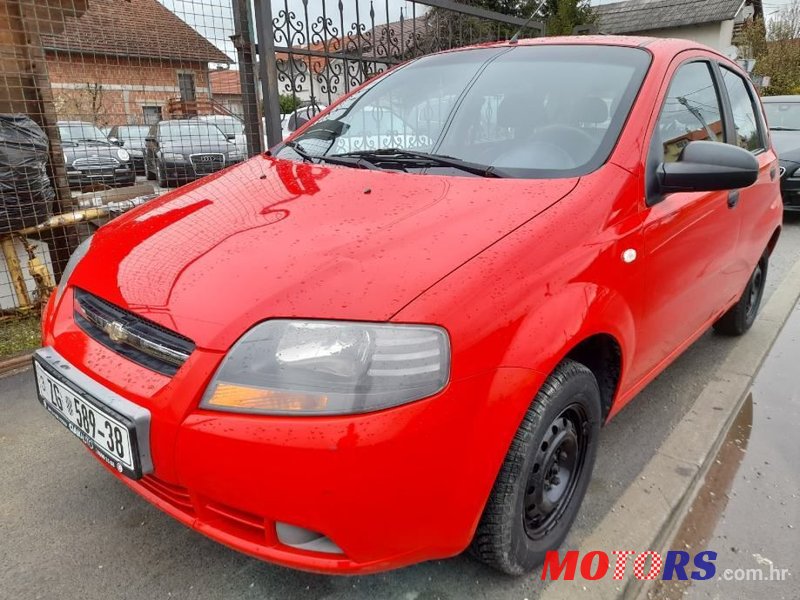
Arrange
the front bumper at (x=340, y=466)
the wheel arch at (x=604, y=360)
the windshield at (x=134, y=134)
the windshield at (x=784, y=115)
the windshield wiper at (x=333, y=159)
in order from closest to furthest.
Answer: the front bumper at (x=340, y=466) → the wheel arch at (x=604, y=360) → the windshield wiper at (x=333, y=159) → the windshield at (x=134, y=134) → the windshield at (x=784, y=115)

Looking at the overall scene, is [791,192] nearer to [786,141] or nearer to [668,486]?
[786,141]

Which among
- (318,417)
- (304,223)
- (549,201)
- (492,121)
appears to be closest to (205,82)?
(492,121)

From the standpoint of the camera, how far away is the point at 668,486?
2229mm

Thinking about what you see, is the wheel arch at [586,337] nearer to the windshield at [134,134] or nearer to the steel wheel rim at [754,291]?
the steel wheel rim at [754,291]

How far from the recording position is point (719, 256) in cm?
257

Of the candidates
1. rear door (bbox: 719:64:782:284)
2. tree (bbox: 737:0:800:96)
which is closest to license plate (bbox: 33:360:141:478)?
rear door (bbox: 719:64:782:284)

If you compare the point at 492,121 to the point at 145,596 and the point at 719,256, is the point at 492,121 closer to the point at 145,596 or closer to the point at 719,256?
the point at 719,256

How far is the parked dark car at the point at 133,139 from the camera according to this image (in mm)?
4656

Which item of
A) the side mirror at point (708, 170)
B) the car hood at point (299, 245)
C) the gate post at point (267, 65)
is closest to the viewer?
the car hood at point (299, 245)

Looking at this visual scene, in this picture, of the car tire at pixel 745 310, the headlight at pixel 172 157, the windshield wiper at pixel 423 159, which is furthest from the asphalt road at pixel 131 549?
the headlight at pixel 172 157

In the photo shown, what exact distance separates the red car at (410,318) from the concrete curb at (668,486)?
7.3 inches

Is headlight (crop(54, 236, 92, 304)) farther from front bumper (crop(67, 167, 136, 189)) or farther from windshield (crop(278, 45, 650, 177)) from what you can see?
front bumper (crop(67, 167, 136, 189))

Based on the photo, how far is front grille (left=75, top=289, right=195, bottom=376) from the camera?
1400 mm

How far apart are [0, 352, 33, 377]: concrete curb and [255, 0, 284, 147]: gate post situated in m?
2.39
